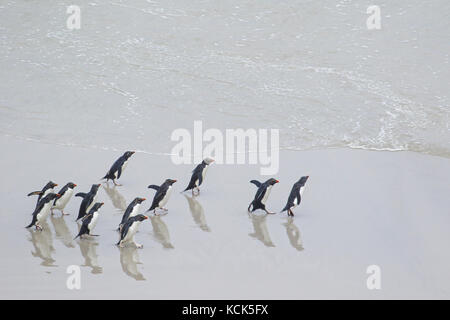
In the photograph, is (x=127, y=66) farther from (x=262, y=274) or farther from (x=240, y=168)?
(x=262, y=274)

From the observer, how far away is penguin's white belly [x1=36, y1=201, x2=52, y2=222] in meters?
6.42

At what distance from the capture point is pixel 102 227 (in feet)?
21.5

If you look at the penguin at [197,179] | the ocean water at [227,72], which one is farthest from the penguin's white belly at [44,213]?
the ocean water at [227,72]

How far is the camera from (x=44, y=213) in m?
6.48

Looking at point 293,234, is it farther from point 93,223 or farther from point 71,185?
point 71,185

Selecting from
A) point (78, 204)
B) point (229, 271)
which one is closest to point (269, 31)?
point (78, 204)

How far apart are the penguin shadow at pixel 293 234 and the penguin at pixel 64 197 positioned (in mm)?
2249

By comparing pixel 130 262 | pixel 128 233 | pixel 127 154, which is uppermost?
pixel 127 154

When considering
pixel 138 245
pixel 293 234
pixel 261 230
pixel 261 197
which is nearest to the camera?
pixel 138 245

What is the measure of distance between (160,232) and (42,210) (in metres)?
1.17

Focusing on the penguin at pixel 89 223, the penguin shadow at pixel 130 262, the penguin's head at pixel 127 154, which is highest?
the penguin's head at pixel 127 154

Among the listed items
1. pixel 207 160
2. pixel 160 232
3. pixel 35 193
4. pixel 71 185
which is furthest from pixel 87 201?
pixel 207 160

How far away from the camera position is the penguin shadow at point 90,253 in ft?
18.5

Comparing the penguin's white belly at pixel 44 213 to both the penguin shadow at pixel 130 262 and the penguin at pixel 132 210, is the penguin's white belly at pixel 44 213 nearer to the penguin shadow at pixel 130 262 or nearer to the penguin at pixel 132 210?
the penguin at pixel 132 210
